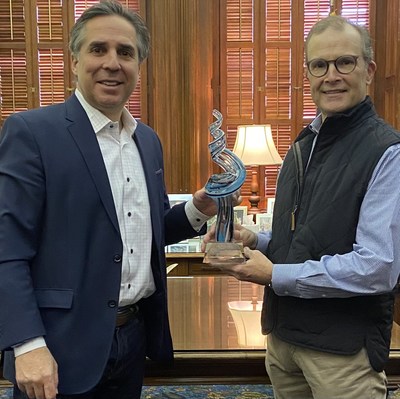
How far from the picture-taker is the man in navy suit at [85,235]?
123cm

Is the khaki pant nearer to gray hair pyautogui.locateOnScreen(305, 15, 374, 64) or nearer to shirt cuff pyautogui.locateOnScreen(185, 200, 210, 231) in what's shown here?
shirt cuff pyautogui.locateOnScreen(185, 200, 210, 231)

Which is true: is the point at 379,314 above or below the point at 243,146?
below

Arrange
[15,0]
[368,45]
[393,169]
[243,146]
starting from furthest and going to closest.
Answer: [15,0] → [243,146] → [368,45] → [393,169]

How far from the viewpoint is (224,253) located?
150cm

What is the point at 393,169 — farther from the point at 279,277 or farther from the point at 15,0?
the point at 15,0

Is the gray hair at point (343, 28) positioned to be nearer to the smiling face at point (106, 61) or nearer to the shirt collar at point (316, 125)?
the shirt collar at point (316, 125)

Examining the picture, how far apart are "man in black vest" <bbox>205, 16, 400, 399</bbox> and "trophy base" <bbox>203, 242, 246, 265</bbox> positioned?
0.06 m

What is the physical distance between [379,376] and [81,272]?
82 centimetres

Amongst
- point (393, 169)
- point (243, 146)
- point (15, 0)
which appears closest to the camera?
point (393, 169)

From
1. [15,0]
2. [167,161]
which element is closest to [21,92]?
[15,0]

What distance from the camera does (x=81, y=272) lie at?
4.30ft

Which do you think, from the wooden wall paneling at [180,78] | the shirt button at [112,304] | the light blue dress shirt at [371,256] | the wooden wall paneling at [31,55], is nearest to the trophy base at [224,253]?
the light blue dress shirt at [371,256]

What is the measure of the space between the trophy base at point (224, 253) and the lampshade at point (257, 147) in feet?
7.70

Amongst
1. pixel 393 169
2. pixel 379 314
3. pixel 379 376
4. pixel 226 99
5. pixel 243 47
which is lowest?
pixel 379 376
